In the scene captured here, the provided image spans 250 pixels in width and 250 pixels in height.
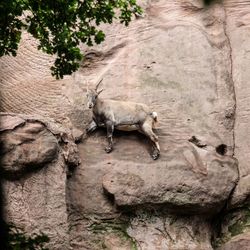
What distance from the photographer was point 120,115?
9.73 meters

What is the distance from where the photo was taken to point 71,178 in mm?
9727

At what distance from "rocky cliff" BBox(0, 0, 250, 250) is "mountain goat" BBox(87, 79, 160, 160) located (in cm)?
24

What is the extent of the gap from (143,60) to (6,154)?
3.29m

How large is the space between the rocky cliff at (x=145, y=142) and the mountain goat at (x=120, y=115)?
0.24 meters

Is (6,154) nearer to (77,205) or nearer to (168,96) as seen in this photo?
(77,205)

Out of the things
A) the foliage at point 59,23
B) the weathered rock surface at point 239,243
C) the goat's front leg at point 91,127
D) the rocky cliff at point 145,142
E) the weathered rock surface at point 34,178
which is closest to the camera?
the foliage at point 59,23

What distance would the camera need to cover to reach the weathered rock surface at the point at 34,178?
8.72m

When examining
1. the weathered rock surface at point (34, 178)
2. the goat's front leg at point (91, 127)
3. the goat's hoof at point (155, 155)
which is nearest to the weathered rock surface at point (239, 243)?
the goat's hoof at point (155, 155)

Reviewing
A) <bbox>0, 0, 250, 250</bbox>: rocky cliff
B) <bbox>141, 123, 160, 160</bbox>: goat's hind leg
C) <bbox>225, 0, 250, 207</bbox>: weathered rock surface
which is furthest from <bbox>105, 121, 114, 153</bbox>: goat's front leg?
<bbox>225, 0, 250, 207</bbox>: weathered rock surface

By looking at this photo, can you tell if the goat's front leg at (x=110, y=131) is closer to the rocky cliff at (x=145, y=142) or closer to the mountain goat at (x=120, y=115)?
the mountain goat at (x=120, y=115)

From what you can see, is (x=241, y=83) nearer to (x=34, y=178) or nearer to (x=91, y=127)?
(x=91, y=127)

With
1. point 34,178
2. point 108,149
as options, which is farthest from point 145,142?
point 34,178

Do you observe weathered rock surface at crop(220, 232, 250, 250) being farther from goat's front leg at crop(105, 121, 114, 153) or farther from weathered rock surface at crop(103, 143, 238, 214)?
goat's front leg at crop(105, 121, 114, 153)

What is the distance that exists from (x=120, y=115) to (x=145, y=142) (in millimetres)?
657
